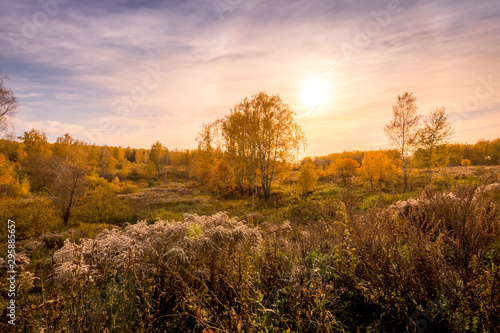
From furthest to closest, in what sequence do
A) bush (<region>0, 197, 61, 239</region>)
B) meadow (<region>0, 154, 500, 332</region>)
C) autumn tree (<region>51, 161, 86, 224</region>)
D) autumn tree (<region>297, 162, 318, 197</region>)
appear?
1. autumn tree (<region>297, 162, 318, 197</region>)
2. autumn tree (<region>51, 161, 86, 224</region>)
3. bush (<region>0, 197, 61, 239</region>)
4. meadow (<region>0, 154, 500, 332</region>)

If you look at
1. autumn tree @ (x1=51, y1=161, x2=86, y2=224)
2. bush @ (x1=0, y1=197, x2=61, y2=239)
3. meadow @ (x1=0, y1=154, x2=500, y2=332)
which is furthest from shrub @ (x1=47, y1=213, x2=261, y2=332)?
autumn tree @ (x1=51, y1=161, x2=86, y2=224)

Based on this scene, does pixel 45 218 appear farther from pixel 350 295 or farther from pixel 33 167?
pixel 33 167

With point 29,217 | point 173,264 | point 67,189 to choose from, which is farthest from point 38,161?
point 173,264

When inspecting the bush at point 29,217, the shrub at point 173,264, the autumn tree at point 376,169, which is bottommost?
the bush at point 29,217

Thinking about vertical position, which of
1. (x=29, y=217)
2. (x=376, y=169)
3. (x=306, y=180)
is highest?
(x=376, y=169)

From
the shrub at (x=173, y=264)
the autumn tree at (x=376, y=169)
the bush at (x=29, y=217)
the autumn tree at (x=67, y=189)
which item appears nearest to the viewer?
the shrub at (x=173, y=264)

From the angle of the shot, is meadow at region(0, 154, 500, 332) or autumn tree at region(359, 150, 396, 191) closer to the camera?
meadow at region(0, 154, 500, 332)

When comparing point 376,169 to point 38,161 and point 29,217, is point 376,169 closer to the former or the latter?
point 29,217

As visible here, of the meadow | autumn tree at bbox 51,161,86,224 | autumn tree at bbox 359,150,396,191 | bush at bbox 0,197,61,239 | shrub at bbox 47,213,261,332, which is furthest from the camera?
autumn tree at bbox 359,150,396,191

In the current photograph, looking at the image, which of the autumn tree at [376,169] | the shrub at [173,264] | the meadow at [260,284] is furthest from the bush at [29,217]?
the autumn tree at [376,169]

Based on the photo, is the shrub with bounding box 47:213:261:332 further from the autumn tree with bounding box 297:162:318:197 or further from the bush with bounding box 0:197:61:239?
the autumn tree with bounding box 297:162:318:197

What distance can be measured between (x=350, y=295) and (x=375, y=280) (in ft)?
1.42

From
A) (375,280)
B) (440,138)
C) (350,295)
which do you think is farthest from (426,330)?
(440,138)

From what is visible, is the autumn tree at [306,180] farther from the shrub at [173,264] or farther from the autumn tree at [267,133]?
the shrub at [173,264]
